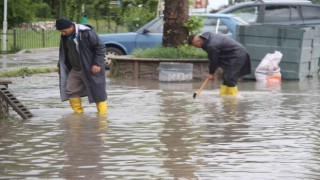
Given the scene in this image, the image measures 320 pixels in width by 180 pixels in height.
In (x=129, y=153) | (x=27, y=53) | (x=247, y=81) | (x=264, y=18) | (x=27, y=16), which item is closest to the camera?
(x=129, y=153)

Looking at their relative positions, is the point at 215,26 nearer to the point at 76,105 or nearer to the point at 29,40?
the point at 76,105

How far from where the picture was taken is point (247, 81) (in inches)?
662

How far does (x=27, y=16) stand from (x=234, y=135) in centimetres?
2794

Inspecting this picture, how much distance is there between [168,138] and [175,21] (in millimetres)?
8556

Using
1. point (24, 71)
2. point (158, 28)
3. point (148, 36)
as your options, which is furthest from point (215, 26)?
point (24, 71)

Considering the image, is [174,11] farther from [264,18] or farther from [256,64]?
[264,18]

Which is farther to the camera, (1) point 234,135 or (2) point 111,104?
(2) point 111,104

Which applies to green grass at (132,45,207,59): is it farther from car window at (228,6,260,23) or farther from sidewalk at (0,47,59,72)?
car window at (228,6,260,23)

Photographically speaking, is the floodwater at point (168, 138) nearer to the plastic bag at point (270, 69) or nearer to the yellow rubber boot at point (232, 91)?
the yellow rubber boot at point (232, 91)

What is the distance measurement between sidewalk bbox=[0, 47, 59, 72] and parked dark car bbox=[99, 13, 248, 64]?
2446 millimetres

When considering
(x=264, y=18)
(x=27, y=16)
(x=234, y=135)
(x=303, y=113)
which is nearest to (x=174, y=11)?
(x=264, y=18)

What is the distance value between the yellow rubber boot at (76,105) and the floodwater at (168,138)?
14 centimetres

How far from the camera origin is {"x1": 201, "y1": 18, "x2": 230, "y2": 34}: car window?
1914 centimetres

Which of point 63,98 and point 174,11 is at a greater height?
point 174,11
